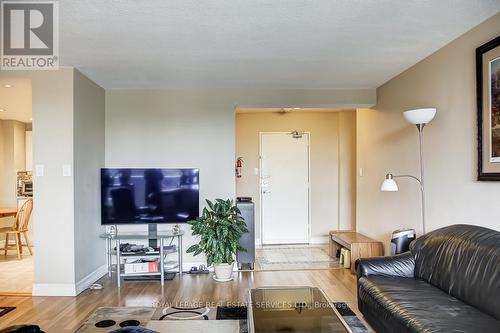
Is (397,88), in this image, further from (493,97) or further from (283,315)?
(283,315)

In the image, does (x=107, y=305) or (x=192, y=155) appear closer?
(x=107, y=305)

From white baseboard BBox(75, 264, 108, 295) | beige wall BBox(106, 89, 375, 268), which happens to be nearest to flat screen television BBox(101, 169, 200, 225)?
beige wall BBox(106, 89, 375, 268)

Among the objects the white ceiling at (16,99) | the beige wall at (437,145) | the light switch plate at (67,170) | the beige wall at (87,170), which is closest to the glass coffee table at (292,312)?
the beige wall at (437,145)

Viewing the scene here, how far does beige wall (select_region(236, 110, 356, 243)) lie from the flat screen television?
2.09 metres

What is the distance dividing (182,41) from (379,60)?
80.3 inches

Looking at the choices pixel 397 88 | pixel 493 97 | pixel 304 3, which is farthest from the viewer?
pixel 397 88

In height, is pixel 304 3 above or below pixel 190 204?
above

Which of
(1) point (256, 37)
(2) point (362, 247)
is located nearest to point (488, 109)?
(1) point (256, 37)

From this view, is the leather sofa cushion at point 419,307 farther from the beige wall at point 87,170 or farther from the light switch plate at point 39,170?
the light switch plate at point 39,170

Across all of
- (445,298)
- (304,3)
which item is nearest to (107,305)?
(445,298)

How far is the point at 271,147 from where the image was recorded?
6.68 meters

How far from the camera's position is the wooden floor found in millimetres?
3260

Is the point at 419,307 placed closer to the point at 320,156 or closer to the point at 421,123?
the point at 421,123

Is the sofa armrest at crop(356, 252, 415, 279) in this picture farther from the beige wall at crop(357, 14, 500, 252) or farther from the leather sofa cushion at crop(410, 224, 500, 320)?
the beige wall at crop(357, 14, 500, 252)
